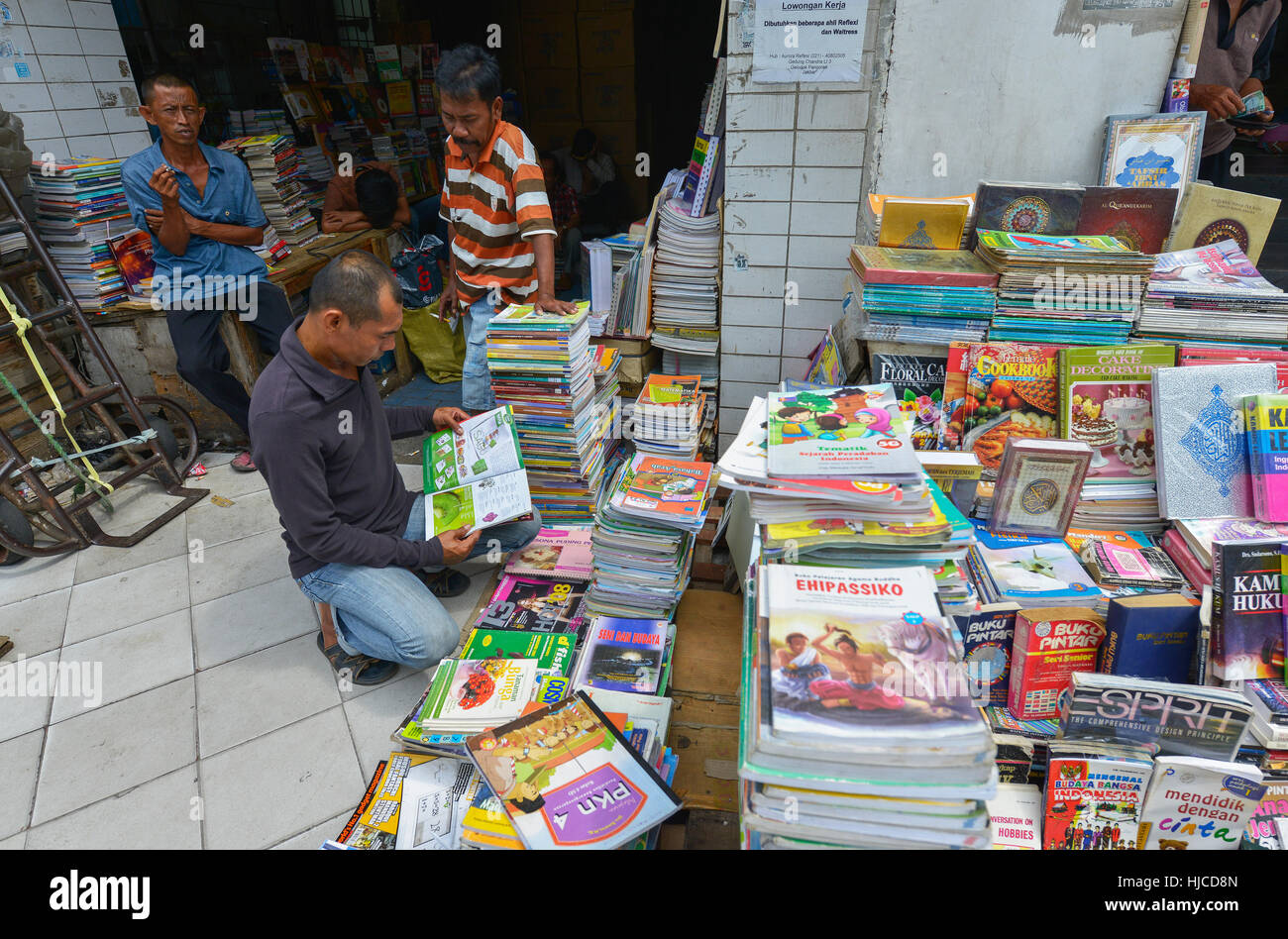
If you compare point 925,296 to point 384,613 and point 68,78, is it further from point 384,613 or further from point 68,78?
point 68,78

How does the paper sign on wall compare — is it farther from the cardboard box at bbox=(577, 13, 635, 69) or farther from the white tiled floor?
the cardboard box at bbox=(577, 13, 635, 69)

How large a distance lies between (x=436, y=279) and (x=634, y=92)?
10.7 feet

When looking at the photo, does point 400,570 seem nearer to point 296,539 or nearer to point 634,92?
point 296,539

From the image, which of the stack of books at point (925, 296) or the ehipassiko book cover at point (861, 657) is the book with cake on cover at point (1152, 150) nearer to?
the stack of books at point (925, 296)

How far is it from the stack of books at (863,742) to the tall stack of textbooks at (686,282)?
270 cm

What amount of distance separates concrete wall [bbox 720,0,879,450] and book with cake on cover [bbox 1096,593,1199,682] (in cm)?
205

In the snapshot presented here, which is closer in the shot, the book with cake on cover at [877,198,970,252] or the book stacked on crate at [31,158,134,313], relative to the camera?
the book with cake on cover at [877,198,970,252]

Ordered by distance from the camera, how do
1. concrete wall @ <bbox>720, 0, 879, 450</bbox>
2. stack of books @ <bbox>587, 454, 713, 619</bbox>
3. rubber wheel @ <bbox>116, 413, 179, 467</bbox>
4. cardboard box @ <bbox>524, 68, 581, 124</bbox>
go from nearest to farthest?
stack of books @ <bbox>587, 454, 713, 619</bbox> < concrete wall @ <bbox>720, 0, 879, 450</bbox> < rubber wheel @ <bbox>116, 413, 179, 467</bbox> < cardboard box @ <bbox>524, 68, 581, 124</bbox>

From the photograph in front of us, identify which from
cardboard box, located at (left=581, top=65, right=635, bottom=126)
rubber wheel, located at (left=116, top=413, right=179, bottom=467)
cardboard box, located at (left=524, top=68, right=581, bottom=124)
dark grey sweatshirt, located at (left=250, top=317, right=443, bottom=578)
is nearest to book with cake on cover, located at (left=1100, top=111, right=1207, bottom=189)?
dark grey sweatshirt, located at (left=250, top=317, right=443, bottom=578)

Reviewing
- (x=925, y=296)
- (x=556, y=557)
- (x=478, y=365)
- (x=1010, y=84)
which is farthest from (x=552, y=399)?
(x=1010, y=84)

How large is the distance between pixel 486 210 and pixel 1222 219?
302 centimetres

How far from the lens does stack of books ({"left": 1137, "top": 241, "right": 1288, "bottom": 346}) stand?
225cm

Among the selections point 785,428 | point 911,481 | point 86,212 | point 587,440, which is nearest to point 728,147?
point 587,440

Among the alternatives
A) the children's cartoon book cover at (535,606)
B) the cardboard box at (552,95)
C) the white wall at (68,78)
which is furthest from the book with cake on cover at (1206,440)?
the cardboard box at (552,95)
